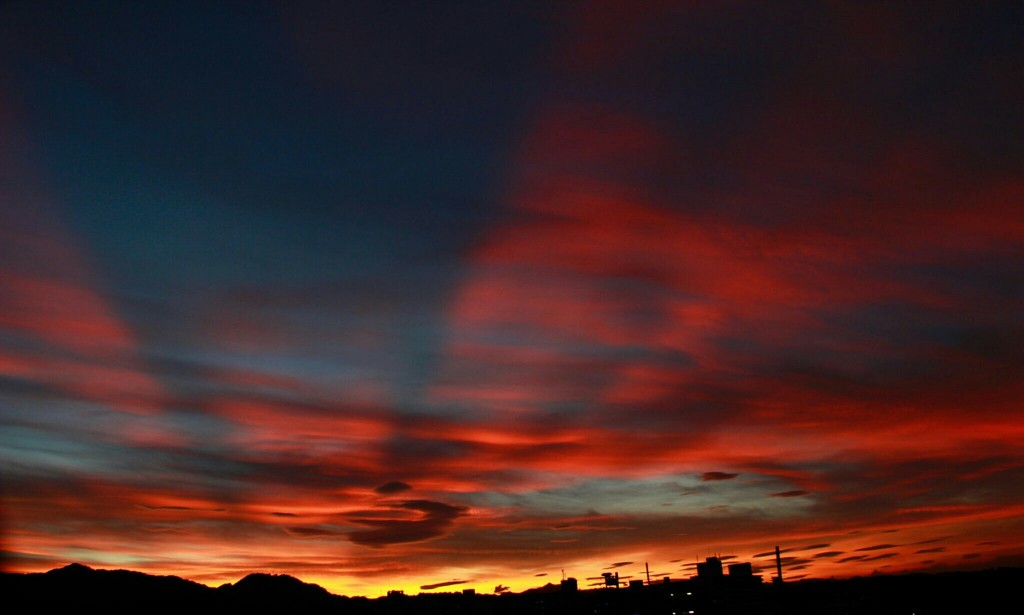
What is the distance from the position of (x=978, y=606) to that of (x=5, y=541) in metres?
187

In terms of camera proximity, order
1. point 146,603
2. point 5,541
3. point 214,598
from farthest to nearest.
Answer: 1. point 214,598
2. point 146,603
3. point 5,541

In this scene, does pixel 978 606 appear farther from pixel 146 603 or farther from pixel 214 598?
pixel 146 603

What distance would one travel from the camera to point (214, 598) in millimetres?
95562

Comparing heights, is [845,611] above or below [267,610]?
below

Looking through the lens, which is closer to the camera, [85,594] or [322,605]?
[85,594]

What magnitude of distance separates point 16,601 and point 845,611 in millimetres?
215151

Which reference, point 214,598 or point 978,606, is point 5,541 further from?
point 978,606

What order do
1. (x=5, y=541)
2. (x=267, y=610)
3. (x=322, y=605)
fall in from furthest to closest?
(x=322, y=605) < (x=267, y=610) < (x=5, y=541)

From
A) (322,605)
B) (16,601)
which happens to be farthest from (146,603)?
(322,605)

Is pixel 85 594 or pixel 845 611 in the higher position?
pixel 85 594

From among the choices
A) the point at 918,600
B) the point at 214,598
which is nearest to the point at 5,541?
the point at 214,598

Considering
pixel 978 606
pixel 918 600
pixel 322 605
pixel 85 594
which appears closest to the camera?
pixel 85 594

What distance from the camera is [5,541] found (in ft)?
42.2

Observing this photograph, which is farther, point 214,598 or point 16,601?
point 214,598
